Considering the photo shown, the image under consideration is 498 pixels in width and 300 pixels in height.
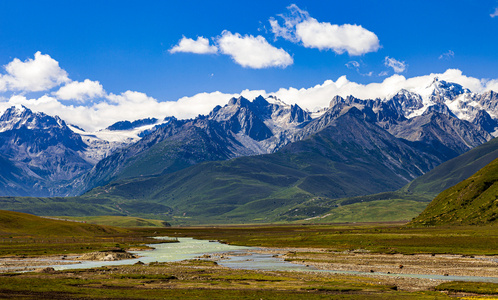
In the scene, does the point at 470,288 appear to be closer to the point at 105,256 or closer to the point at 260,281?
the point at 260,281

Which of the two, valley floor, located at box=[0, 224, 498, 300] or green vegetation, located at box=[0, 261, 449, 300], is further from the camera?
valley floor, located at box=[0, 224, 498, 300]

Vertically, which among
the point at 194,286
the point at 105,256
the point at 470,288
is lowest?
the point at 105,256

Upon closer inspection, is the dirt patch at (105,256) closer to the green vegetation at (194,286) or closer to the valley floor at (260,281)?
Result: the valley floor at (260,281)

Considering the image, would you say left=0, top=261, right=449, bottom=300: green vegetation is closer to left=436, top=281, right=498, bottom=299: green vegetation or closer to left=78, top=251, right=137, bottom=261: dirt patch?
left=436, top=281, right=498, bottom=299: green vegetation

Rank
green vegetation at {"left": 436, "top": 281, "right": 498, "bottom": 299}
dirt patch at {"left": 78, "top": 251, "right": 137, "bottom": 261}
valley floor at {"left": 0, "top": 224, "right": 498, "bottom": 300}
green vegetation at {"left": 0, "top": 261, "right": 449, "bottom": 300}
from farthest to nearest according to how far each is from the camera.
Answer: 1. dirt patch at {"left": 78, "top": 251, "right": 137, "bottom": 261}
2. green vegetation at {"left": 436, "top": 281, "right": 498, "bottom": 299}
3. valley floor at {"left": 0, "top": 224, "right": 498, "bottom": 300}
4. green vegetation at {"left": 0, "top": 261, "right": 449, "bottom": 300}

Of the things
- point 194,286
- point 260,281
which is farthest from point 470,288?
point 194,286

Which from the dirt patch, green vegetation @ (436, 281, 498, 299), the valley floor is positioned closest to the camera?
the valley floor

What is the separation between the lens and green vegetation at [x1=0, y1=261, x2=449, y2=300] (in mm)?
68188

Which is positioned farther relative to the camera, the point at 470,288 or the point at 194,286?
the point at 194,286

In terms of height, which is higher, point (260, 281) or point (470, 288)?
point (470, 288)

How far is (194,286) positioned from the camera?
79.6m

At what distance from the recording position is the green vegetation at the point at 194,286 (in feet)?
224

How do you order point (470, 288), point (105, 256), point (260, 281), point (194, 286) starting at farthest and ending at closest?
point (105, 256)
point (260, 281)
point (194, 286)
point (470, 288)

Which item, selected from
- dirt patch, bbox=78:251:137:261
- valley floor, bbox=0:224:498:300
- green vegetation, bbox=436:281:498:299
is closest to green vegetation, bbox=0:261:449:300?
valley floor, bbox=0:224:498:300
